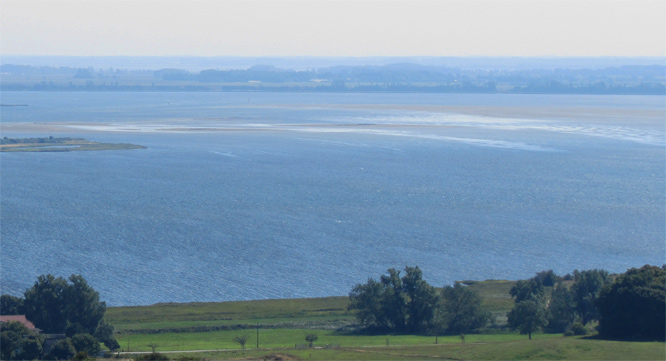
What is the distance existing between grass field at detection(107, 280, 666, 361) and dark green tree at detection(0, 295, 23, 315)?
226 centimetres

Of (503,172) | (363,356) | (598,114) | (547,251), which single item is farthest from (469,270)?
(598,114)

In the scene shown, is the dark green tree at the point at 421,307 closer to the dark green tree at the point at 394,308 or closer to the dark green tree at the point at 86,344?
the dark green tree at the point at 394,308

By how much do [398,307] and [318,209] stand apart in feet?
54.4

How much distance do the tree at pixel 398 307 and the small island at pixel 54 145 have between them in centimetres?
4150

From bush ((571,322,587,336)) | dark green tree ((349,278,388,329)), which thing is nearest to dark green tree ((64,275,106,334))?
dark green tree ((349,278,388,329))

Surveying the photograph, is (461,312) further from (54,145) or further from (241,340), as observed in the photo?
(54,145)

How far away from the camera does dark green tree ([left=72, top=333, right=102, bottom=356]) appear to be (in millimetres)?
16969

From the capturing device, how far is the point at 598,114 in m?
99.3

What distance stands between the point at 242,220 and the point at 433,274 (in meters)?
10.4

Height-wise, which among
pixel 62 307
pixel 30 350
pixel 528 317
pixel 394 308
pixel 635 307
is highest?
pixel 635 307

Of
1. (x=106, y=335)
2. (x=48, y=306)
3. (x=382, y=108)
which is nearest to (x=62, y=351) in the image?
(x=106, y=335)

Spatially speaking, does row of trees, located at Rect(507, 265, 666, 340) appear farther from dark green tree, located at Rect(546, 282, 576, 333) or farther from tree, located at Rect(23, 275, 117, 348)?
tree, located at Rect(23, 275, 117, 348)

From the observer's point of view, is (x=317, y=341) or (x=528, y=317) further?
(x=528, y=317)

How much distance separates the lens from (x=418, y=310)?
70.4ft
